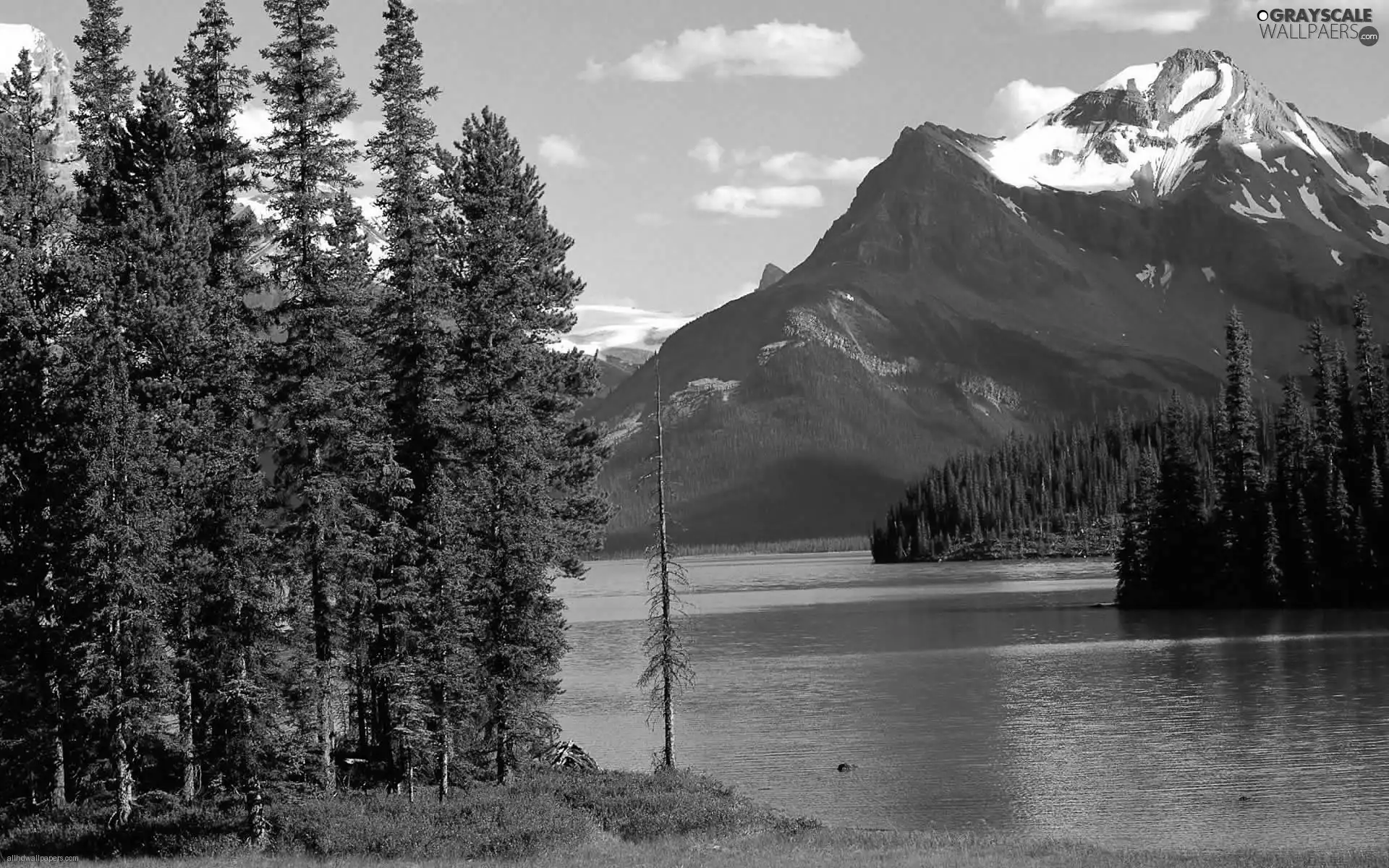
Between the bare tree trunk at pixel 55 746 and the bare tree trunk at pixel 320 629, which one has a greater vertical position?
the bare tree trunk at pixel 320 629

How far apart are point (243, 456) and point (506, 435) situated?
10812mm

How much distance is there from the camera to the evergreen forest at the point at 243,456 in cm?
4531

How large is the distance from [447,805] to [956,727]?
37606 millimetres

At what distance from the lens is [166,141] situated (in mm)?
49750

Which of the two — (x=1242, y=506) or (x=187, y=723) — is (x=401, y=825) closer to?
(x=187, y=723)

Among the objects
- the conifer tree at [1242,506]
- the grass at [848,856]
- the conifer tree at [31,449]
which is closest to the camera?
the grass at [848,856]

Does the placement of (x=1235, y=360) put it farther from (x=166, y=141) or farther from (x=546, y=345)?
(x=166, y=141)

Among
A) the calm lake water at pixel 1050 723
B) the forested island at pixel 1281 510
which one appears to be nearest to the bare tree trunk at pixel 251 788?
the calm lake water at pixel 1050 723

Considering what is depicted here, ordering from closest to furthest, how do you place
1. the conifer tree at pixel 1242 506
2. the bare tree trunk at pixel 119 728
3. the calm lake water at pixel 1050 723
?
the bare tree trunk at pixel 119 728
the calm lake water at pixel 1050 723
the conifer tree at pixel 1242 506

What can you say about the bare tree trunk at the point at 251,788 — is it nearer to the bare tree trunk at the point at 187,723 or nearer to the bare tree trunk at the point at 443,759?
A: the bare tree trunk at the point at 187,723

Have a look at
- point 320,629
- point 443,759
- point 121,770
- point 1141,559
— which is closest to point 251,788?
point 121,770

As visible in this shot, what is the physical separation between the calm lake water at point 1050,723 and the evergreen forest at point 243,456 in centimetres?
1779

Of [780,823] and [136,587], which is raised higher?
[136,587]

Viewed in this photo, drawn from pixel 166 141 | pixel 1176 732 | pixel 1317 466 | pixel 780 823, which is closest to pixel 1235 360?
pixel 1317 466
